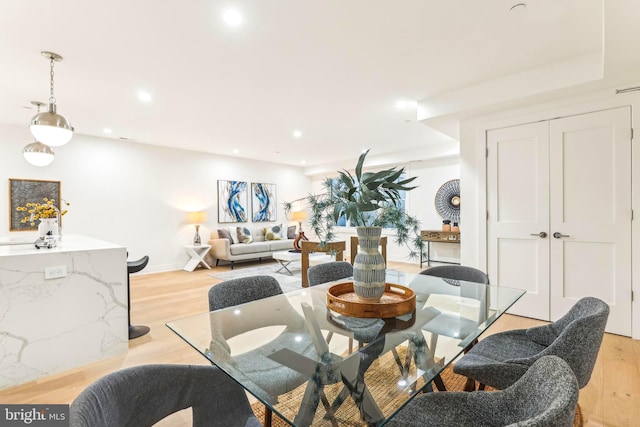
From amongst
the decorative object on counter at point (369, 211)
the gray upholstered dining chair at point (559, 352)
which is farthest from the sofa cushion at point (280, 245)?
the gray upholstered dining chair at point (559, 352)

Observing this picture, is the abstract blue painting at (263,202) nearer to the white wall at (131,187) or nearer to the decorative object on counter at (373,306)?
the white wall at (131,187)

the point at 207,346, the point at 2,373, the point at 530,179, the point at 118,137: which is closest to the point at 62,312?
the point at 2,373

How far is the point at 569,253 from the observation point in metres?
3.10

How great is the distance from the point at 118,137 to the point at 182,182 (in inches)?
54.6

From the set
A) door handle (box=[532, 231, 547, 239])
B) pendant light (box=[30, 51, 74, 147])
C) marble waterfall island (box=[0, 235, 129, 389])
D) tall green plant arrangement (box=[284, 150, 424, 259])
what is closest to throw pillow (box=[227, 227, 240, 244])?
marble waterfall island (box=[0, 235, 129, 389])

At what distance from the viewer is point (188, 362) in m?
2.38

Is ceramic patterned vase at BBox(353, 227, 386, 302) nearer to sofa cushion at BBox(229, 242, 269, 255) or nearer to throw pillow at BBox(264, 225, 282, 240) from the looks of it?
sofa cushion at BBox(229, 242, 269, 255)

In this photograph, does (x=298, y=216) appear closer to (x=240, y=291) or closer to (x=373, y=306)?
(x=240, y=291)

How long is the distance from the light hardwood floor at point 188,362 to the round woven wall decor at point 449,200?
3.19 m

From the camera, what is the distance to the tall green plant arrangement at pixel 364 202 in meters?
1.51

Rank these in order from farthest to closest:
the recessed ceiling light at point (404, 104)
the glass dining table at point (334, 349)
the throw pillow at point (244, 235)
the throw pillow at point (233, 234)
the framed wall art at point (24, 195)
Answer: the throw pillow at point (244, 235)
the throw pillow at point (233, 234)
the framed wall art at point (24, 195)
the recessed ceiling light at point (404, 104)
the glass dining table at point (334, 349)

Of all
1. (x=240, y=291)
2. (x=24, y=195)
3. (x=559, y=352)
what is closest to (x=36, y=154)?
(x=24, y=195)

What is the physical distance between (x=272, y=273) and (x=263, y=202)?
2.53m

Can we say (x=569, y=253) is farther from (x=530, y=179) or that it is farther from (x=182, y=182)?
(x=182, y=182)
